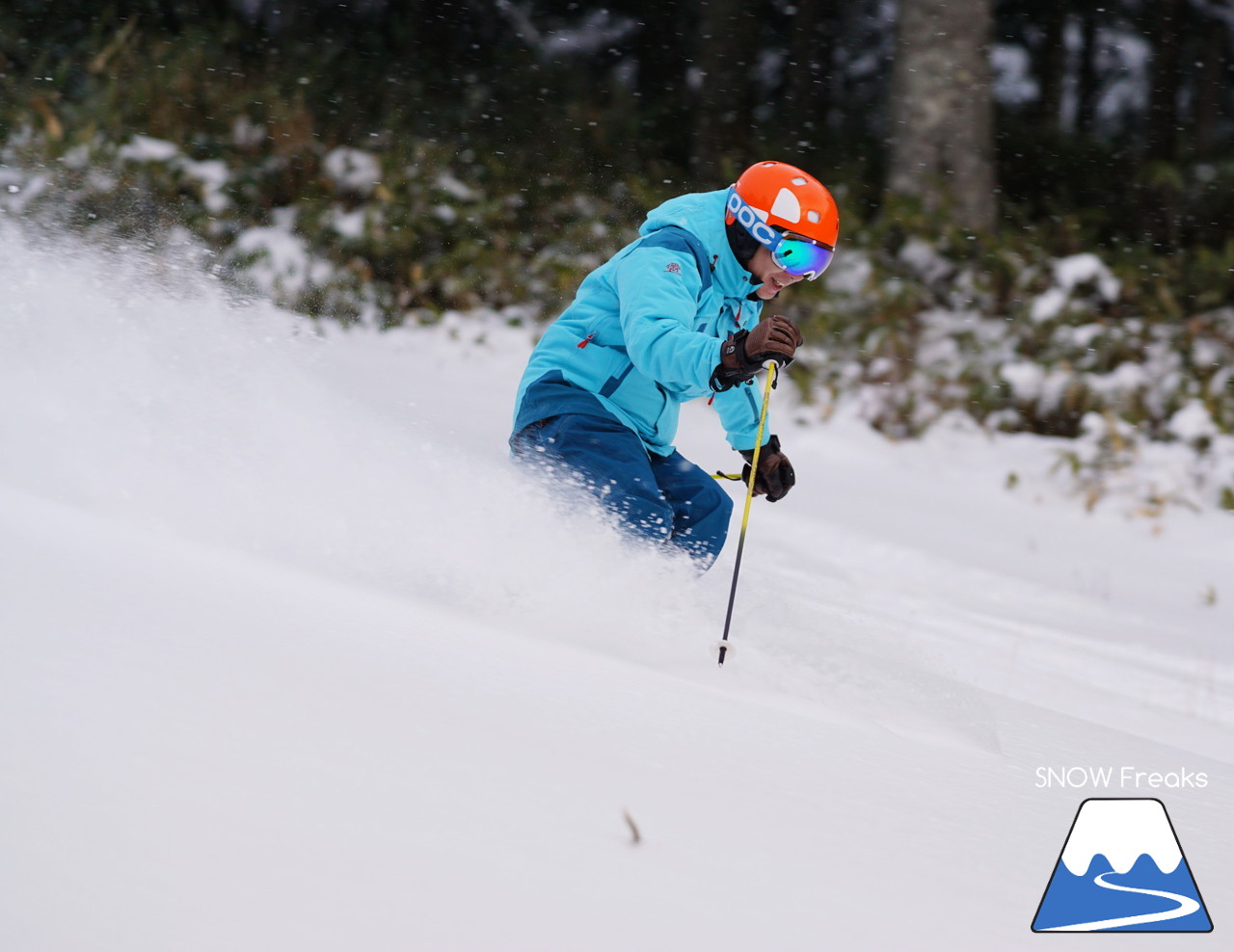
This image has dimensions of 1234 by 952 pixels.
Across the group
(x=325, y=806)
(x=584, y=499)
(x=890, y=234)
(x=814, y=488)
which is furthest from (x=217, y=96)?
(x=325, y=806)

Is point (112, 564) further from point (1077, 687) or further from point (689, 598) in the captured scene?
point (1077, 687)

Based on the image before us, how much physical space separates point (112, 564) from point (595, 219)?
8588 millimetres

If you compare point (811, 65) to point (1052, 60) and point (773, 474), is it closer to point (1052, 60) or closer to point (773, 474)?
point (1052, 60)

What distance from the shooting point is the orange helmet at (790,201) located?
11.7ft

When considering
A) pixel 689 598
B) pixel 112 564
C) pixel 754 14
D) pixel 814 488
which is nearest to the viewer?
pixel 112 564

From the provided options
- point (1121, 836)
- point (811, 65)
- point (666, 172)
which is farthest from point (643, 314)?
point (811, 65)

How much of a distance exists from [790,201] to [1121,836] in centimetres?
211

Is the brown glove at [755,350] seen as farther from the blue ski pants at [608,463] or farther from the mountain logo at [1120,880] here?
the mountain logo at [1120,880]

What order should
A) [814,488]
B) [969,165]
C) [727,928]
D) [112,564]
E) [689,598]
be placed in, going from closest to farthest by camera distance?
[727,928]
[112,564]
[689,598]
[814,488]
[969,165]

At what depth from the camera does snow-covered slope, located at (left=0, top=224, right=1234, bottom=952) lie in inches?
51.5

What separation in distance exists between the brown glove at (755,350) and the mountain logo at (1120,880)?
51.3 inches

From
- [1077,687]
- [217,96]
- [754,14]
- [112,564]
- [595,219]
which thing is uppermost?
[754,14]

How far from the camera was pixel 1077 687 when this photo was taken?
418cm

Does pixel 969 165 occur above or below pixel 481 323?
above
